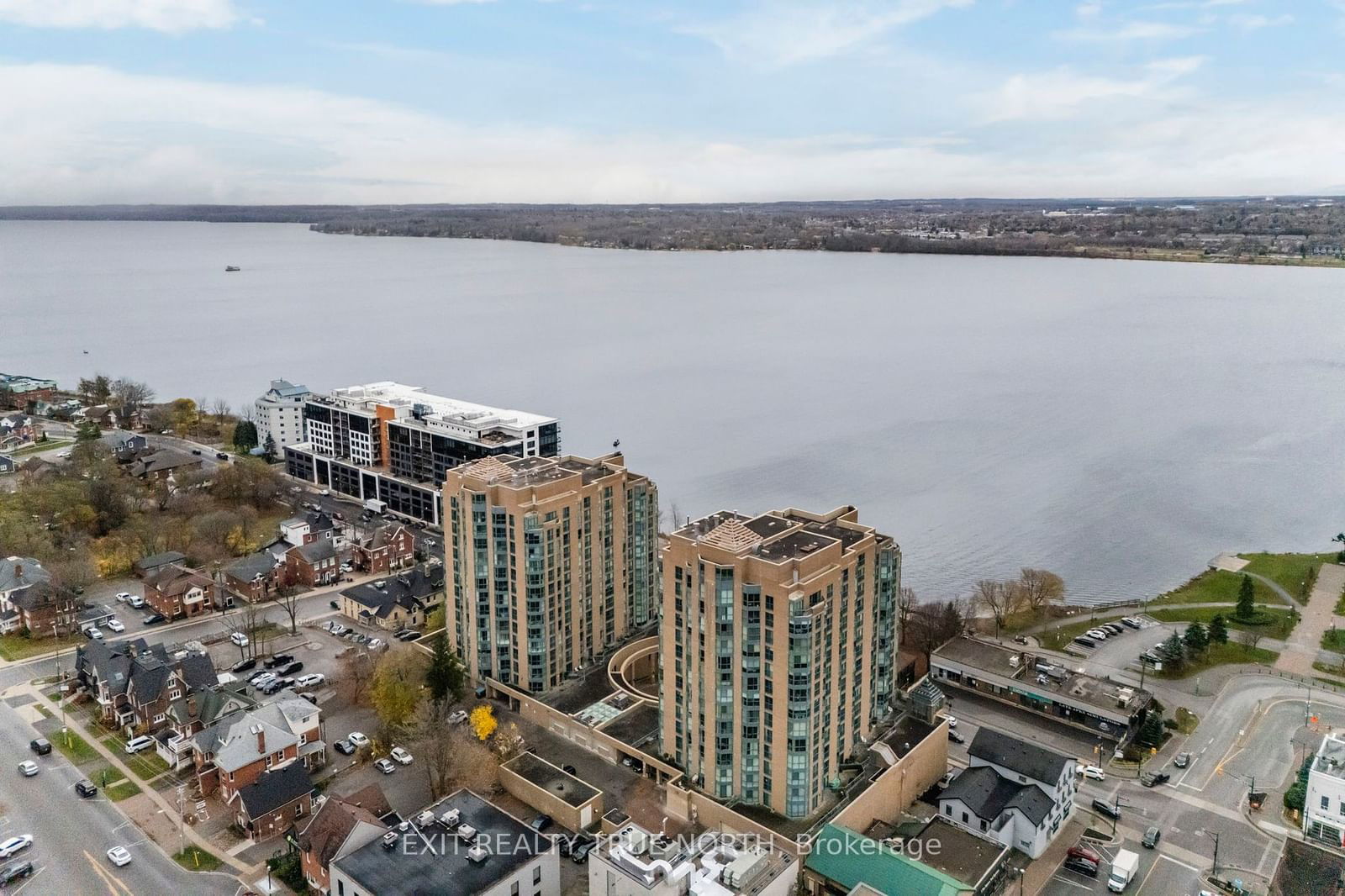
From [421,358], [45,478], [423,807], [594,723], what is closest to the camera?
[423,807]

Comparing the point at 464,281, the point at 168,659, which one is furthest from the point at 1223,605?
the point at 464,281

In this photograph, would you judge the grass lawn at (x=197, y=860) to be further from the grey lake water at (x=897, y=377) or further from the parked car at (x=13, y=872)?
the grey lake water at (x=897, y=377)

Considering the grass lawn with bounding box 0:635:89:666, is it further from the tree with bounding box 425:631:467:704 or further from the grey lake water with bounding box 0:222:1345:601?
the grey lake water with bounding box 0:222:1345:601

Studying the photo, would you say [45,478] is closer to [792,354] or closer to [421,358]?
[421,358]

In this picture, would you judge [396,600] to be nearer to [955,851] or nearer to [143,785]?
[143,785]

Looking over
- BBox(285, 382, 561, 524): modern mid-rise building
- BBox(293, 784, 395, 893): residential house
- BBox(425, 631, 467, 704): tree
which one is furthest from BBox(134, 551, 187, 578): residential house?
BBox(293, 784, 395, 893): residential house

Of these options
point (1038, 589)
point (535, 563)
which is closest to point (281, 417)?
point (535, 563)

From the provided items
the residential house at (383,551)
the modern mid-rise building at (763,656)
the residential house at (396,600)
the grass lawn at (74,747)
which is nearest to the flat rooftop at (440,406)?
the residential house at (383,551)

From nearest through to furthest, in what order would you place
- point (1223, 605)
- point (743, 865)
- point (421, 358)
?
point (743, 865) → point (1223, 605) → point (421, 358)
